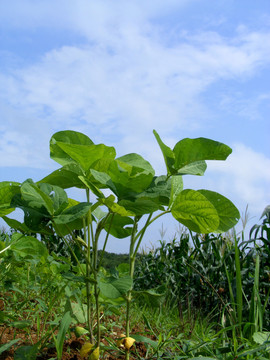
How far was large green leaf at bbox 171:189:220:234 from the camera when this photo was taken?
1.25m

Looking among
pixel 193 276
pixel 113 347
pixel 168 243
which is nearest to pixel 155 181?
pixel 113 347

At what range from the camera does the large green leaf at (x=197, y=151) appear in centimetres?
136

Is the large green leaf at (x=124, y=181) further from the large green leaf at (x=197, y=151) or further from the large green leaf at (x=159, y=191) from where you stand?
the large green leaf at (x=197, y=151)

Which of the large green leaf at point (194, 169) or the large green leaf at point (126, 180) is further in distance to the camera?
the large green leaf at point (194, 169)

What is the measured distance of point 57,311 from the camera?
242cm

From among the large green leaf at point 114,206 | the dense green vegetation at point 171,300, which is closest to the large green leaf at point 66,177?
the large green leaf at point 114,206

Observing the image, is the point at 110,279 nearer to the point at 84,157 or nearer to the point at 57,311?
the point at 84,157

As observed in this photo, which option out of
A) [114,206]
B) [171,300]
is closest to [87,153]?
[114,206]

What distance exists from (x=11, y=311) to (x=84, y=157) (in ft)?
4.64

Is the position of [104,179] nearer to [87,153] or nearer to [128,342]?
[87,153]

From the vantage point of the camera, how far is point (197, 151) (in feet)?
4.52

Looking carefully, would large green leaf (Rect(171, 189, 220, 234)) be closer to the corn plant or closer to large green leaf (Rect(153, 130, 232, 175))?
the corn plant

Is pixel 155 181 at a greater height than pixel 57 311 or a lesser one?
greater

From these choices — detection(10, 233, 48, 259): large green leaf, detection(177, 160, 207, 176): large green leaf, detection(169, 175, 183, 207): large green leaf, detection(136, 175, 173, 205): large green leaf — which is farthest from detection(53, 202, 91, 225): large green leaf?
detection(10, 233, 48, 259): large green leaf
